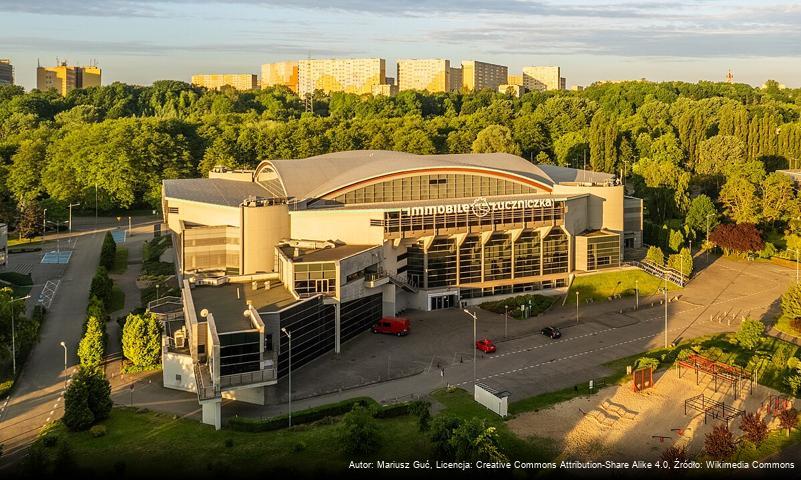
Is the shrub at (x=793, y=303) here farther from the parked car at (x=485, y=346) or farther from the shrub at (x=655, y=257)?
the parked car at (x=485, y=346)

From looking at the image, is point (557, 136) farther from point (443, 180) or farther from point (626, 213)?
point (443, 180)

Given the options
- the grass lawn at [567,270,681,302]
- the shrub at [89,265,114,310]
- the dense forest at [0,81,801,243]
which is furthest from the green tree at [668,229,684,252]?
the shrub at [89,265,114,310]

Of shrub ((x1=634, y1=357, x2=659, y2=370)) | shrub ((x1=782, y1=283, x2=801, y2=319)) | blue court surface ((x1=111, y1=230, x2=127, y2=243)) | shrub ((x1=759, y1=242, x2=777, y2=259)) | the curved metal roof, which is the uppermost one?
the curved metal roof

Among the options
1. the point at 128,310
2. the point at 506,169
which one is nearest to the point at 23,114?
the point at 128,310

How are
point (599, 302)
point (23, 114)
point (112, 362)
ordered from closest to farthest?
point (112, 362) < point (599, 302) < point (23, 114)

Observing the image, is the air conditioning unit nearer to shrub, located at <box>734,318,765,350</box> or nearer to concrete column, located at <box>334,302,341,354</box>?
concrete column, located at <box>334,302,341,354</box>

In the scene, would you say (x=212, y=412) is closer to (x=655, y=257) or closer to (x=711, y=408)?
(x=711, y=408)

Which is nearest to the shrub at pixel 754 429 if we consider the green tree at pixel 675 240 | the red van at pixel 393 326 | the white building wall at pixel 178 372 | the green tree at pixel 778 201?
the red van at pixel 393 326
